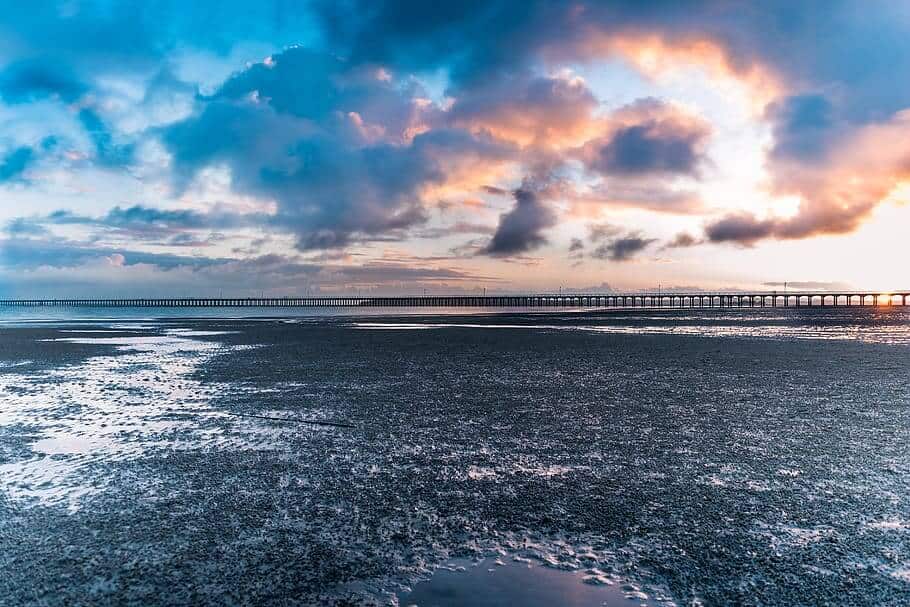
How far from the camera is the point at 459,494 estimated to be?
16.9 feet

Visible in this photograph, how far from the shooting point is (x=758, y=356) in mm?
16844

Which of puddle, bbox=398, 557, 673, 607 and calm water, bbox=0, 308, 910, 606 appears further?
calm water, bbox=0, 308, 910, 606

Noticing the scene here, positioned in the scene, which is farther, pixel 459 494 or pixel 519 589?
pixel 459 494

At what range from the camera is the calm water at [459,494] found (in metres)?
3.53

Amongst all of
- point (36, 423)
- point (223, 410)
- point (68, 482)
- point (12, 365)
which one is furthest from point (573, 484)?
point (12, 365)

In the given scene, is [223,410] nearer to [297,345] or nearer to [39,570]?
[39,570]

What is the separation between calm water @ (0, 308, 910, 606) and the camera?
11.6 feet

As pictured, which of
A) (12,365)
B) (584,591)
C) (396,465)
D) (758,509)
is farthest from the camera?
(12,365)

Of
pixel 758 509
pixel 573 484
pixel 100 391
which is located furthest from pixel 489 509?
pixel 100 391

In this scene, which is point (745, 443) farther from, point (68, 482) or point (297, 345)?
point (297, 345)

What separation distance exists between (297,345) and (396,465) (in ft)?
56.8

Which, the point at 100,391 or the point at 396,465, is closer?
the point at 396,465

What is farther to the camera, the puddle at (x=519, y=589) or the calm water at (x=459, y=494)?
the calm water at (x=459, y=494)

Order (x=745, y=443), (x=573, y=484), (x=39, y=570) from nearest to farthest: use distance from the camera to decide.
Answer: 1. (x=39, y=570)
2. (x=573, y=484)
3. (x=745, y=443)
